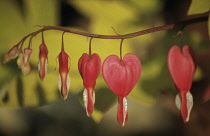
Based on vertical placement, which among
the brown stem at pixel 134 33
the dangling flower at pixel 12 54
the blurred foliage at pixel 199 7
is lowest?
the dangling flower at pixel 12 54

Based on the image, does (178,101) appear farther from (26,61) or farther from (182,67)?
(26,61)

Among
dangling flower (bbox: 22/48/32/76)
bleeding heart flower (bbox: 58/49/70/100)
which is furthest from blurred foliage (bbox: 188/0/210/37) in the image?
dangling flower (bbox: 22/48/32/76)

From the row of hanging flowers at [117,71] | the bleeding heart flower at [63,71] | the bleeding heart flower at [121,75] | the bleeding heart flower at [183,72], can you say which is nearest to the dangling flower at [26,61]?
the row of hanging flowers at [117,71]

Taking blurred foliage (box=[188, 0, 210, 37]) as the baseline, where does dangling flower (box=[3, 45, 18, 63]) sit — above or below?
below

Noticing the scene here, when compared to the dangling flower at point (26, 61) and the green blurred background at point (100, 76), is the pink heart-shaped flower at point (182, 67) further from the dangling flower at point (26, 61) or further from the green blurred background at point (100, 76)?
the dangling flower at point (26, 61)

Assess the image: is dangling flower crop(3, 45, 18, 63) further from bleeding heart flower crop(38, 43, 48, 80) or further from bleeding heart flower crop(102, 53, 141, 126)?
bleeding heart flower crop(102, 53, 141, 126)

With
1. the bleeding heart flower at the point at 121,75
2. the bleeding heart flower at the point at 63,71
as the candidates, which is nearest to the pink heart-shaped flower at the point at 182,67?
the bleeding heart flower at the point at 121,75

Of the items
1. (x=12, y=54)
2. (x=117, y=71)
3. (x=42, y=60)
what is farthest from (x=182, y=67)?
(x=12, y=54)

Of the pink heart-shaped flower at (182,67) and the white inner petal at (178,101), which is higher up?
the pink heart-shaped flower at (182,67)
